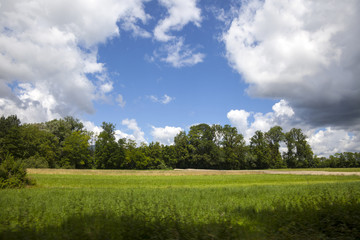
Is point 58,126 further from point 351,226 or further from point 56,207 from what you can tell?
point 351,226

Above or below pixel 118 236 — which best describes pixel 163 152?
above

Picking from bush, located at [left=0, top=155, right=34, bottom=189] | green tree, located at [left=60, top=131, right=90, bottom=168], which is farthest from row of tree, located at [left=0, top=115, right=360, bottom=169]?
bush, located at [left=0, top=155, right=34, bottom=189]

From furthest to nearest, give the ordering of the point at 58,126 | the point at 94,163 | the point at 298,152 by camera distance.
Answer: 1. the point at 298,152
2. the point at 58,126
3. the point at 94,163

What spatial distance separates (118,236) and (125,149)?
90650 millimetres

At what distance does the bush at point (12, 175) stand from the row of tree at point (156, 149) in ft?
183

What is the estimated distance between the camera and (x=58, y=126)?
100250 mm

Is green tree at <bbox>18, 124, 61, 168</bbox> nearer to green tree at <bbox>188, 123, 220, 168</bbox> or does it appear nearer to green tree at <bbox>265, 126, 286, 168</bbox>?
green tree at <bbox>188, 123, 220, 168</bbox>

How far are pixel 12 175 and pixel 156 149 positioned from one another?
3013 inches

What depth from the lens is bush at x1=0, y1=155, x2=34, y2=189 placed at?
2289 cm

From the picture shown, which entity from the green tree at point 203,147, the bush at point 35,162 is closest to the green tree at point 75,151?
the bush at point 35,162

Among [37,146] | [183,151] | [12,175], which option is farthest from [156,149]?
[12,175]

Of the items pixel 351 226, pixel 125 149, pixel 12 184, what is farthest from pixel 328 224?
pixel 125 149

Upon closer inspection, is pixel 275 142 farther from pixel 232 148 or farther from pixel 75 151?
pixel 75 151

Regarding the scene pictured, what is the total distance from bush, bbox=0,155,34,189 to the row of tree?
55.7 metres
